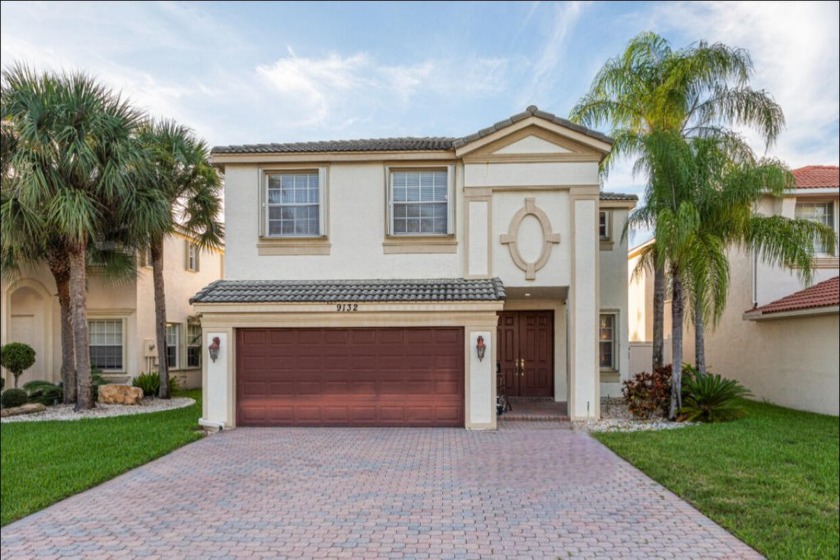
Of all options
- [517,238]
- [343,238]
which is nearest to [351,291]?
[343,238]

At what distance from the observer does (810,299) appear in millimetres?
13594

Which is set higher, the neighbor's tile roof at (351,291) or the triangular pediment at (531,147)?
the triangular pediment at (531,147)

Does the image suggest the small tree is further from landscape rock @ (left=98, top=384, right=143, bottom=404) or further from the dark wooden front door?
the dark wooden front door

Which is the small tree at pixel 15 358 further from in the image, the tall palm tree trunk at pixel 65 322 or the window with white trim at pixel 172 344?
the window with white trim at pixel 172 344

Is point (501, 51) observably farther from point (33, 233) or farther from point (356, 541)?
point (33, 233)

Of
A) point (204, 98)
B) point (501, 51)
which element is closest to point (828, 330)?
point (501, 51)

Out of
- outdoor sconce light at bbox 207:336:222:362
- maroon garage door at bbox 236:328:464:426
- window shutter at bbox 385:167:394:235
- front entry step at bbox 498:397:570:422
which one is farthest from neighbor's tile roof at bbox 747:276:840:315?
outdoor sconce light at bbox 207:336:222:362

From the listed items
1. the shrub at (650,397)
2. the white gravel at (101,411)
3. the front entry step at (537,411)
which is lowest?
the white gravel at (101,411)

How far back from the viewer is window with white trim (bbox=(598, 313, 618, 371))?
580 inches

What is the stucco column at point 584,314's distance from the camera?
11.8 m

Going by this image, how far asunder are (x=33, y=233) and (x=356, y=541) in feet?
42.5

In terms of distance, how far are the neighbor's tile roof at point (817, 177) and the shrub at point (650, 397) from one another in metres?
8.15

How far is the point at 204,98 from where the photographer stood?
10.8 metres

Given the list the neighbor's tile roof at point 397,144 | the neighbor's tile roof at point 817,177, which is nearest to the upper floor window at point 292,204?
the neighbor's tile roof at point 397,144
